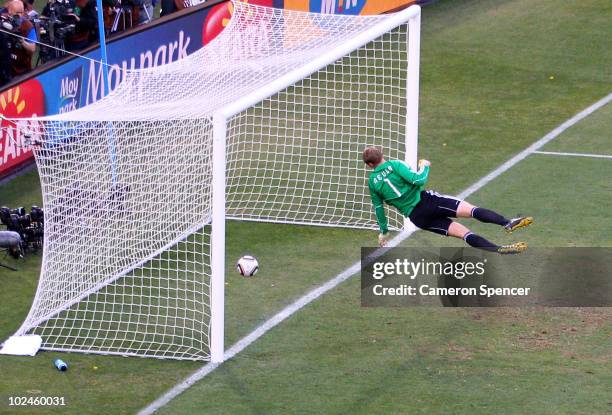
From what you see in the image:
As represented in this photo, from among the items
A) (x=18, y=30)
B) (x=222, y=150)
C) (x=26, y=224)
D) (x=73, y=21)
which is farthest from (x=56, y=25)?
(x=222, y=150)

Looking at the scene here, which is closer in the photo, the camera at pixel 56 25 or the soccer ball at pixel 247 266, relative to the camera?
the soccer ball at pixel 247 266

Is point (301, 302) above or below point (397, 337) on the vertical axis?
below

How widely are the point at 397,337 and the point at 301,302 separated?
1.28 m

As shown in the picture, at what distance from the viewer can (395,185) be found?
12.7 meters

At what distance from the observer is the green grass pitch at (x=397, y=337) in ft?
35.1

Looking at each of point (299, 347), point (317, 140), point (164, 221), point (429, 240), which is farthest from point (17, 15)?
point (299, 347)

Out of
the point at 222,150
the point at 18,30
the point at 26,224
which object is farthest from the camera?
the point at 18,30

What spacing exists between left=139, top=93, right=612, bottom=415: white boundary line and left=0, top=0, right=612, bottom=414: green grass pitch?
3.6 inches

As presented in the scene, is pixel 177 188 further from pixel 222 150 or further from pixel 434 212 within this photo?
pixel 434 212

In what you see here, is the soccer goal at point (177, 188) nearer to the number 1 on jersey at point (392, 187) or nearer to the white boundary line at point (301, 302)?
the white boundary line at point (301, 302)

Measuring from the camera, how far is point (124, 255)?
43.0 ft

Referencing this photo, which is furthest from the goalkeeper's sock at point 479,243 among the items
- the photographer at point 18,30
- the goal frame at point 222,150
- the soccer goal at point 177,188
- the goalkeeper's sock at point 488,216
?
the photographer at point 18,30

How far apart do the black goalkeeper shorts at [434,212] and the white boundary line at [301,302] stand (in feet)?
3.42

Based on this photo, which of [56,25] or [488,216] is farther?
[56,25]
